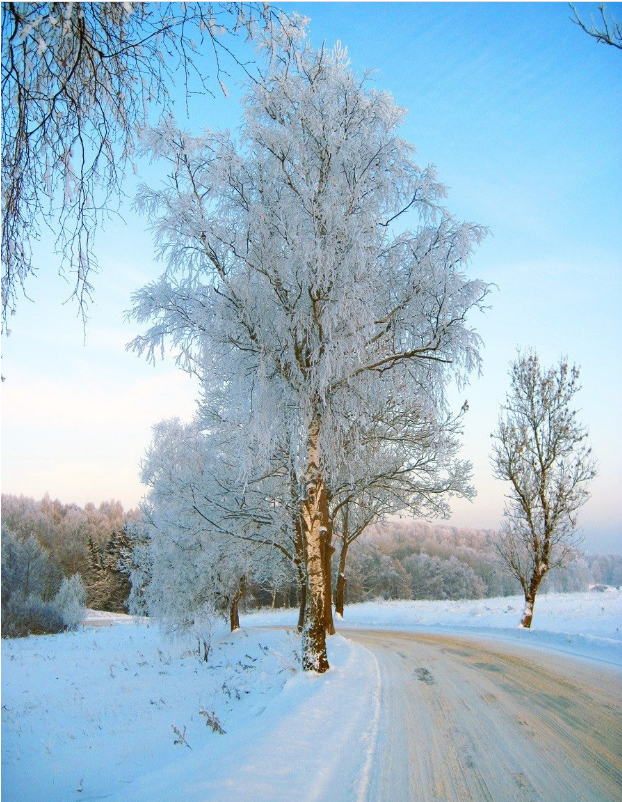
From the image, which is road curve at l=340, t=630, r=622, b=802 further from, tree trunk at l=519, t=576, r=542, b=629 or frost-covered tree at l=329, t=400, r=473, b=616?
tree trunk at l=519, t=576, r=542, b=629

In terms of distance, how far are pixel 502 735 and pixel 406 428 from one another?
6.92m

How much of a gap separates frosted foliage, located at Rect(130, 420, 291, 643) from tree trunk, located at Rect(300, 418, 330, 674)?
4704mm

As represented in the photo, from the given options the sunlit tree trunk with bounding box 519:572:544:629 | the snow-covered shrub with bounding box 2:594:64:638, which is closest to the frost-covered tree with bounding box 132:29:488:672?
the sunlit tree trunk with bounding box 519:572:544:629

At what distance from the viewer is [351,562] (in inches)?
2224

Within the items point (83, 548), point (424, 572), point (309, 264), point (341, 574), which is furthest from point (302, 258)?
point (424, 572)

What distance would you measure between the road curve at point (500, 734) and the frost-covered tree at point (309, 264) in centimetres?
221

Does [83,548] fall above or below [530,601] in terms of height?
below

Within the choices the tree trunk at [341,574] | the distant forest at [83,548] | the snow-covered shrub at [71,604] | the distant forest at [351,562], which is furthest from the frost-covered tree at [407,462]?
the distant forest at [83,548]

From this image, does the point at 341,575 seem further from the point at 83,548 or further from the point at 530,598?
the point at 83,548

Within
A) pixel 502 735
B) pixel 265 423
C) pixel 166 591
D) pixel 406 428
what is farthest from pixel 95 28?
pixel 166 591

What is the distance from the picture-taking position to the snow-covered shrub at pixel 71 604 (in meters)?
39.0

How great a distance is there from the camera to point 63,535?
6644 centimetres

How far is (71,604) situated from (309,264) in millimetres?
Answer: 42782

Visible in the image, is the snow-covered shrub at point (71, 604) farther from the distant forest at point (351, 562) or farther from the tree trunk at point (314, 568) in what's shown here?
the tree trunk at point (314, 568)
